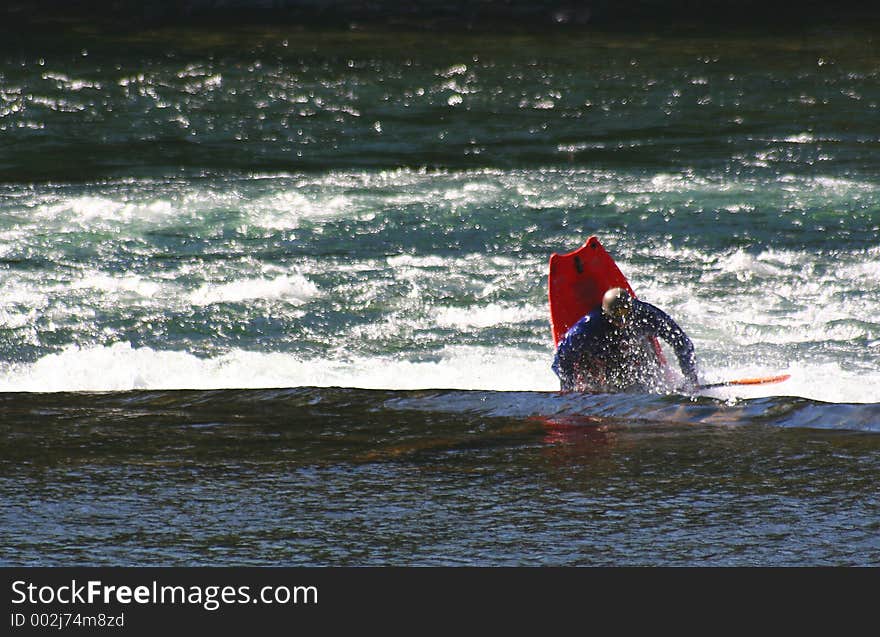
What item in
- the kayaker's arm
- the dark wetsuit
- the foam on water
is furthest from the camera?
the foam on water

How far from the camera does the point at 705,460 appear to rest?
6559mm

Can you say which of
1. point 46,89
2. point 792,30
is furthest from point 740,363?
point 792,30

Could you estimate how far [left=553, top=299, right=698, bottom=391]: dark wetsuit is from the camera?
8617 mm

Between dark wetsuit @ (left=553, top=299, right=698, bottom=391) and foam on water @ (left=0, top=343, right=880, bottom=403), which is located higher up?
foam on water @ (left=0, top=343, right=880, bottom=403)

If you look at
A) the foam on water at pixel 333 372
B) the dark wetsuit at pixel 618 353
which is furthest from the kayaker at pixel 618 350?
the foam on water at pixel 333 372

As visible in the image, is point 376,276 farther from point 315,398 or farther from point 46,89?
point 46,89

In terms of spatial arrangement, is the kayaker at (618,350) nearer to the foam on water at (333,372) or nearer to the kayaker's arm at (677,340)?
the kayaker's arm at (677,340)

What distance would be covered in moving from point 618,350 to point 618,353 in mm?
30

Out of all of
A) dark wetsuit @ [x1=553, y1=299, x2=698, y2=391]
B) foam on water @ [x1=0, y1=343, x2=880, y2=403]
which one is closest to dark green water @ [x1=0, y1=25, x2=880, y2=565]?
foam on water @ [x1=0, y1=343, x2=880, y2=403]

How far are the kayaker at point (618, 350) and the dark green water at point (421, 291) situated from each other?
59cm

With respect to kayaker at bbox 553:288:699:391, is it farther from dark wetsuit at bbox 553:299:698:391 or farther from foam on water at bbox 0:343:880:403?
foam on water at bbox 0:343:880:403

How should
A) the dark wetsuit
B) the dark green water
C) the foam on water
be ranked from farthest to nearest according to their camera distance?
the foam on water → the dark wetsuit → the dark green water

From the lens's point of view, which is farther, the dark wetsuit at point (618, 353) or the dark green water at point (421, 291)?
the dark wetsuit at point (618, 353)

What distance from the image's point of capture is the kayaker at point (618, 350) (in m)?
Answer: 8.62
